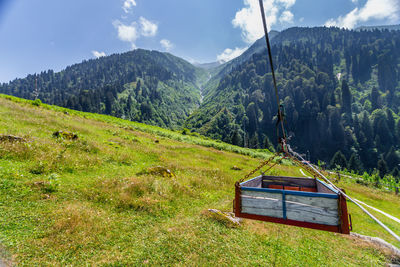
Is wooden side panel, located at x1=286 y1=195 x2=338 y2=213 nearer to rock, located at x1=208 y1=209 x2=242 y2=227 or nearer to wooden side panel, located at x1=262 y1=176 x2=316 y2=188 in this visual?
wooden side panel, located at x1=262 y1=176 x2=316 y2=188

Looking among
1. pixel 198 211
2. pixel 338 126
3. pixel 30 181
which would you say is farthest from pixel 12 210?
pixel 338 126

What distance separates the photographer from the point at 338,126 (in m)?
174

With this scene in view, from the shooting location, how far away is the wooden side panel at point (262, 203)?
18.1 ft

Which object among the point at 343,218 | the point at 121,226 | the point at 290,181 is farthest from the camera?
the point at 290,181

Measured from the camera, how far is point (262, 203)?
5707mm

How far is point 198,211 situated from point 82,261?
6460 mm

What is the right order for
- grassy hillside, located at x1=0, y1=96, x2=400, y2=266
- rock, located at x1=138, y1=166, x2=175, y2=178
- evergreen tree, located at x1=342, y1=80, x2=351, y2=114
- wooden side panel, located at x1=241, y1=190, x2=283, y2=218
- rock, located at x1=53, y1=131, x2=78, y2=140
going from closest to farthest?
wooden side panel, located at x1=241, y1=190, x2=283, y2=218
grassy hillside, located at x1=0, y1=96, x2=400, y2=266
rock, located at x1=138, y1=166, x2=175, y2=178
rock, located at x1=53, y1=131, x2=78, y2=140
evergreen tree, located at x1=342, y1=80, x2=351, y2=114

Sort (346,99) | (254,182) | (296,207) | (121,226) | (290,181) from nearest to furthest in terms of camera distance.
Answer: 1. (296,207)
2. (121,226)
3. (254,182)
4. (290,181)
5. (346,99)

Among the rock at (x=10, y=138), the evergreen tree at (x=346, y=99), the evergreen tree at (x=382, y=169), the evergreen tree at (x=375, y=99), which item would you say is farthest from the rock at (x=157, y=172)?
the evergreen tree at (x=375, y=99)

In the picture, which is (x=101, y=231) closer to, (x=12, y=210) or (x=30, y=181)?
(x=12, y=210)

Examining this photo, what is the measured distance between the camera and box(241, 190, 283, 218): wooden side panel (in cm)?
552

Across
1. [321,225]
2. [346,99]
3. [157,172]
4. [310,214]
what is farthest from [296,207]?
[346,99]

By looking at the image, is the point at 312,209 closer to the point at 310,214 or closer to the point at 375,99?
the point at 310,214

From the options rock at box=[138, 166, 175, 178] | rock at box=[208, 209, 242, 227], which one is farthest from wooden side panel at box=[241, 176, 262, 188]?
rock at box=[138, 166, 175, 178]
